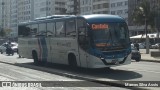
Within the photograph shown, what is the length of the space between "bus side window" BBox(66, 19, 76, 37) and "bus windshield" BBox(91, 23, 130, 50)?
1750mm

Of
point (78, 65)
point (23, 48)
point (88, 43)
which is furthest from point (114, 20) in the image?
point (23, 48)

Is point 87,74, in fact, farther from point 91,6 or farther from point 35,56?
point 91,6

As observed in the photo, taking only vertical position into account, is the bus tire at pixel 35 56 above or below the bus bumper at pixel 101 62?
below

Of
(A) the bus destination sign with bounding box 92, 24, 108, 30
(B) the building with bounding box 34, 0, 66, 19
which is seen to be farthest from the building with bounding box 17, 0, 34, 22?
(A) the bus destination sign with bounding box 92, 24, 108, 30

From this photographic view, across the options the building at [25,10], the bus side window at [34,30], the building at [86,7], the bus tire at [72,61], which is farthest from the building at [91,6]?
the bus tire at [72,61]

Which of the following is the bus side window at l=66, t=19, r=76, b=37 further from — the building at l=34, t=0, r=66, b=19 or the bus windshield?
the building at l=34, t=0, r=66, b=19

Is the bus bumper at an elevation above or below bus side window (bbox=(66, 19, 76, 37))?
below

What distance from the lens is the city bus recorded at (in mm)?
18234

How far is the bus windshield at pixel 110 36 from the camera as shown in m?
18.3

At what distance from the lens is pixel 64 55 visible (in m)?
21.2

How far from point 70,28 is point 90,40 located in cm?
237

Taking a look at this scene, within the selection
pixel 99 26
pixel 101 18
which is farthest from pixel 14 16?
pixel 99 26

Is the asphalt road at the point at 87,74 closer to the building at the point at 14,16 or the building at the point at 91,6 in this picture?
the building at the point at 91,6

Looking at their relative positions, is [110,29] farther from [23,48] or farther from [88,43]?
[23,48]
